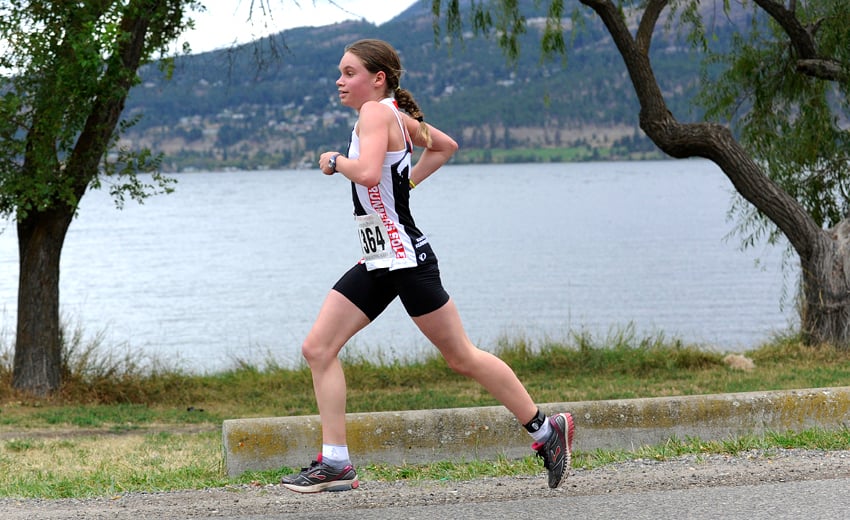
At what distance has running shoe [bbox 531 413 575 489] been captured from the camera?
5.23 m

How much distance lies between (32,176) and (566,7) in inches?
274

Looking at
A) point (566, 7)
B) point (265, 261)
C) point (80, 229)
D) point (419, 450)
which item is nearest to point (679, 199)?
point (80, 229)

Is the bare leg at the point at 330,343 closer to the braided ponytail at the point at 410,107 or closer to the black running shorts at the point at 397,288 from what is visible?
the black running shorts at the point at 397,288

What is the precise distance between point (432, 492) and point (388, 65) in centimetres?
203

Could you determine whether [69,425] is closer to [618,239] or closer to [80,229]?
[618,239]

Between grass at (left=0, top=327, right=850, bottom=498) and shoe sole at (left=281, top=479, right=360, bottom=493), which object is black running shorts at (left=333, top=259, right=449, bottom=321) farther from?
grass at (left=0, top=327, right=850, bottom=498)

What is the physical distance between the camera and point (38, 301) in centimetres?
1262

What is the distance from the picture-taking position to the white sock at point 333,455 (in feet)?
17.0

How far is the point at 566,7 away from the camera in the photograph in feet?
47.1

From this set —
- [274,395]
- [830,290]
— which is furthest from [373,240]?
[830,290]

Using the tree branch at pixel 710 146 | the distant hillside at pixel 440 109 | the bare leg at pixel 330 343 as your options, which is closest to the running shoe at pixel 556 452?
the bare leg at pixel 330 343

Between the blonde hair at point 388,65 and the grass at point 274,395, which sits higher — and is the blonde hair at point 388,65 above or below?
above

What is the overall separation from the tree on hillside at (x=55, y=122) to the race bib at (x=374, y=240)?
6300mm

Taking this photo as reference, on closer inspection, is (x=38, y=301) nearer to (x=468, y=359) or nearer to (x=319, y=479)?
(x=319, y=479)
